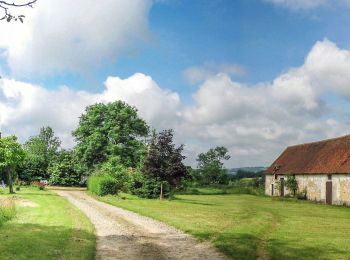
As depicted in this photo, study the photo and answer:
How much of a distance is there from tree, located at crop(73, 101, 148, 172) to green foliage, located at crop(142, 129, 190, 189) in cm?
2142

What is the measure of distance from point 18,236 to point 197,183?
6095 cm

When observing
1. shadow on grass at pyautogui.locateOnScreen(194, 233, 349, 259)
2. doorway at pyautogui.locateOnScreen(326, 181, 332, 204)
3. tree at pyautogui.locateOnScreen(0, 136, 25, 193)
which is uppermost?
tree at pyautogui.locateOnScreen(0, 136, 25, 193)

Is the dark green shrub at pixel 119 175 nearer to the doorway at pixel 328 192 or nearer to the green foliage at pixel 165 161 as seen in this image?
the green foliage at pixel 165 161

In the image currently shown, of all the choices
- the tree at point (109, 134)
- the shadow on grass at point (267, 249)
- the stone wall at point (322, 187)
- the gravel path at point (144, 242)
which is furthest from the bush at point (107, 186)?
the shadow on grass at point (267, 249)

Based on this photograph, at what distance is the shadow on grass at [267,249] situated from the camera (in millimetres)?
13812

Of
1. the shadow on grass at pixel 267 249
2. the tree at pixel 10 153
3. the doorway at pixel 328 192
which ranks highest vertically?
the tree at pixel 10 153

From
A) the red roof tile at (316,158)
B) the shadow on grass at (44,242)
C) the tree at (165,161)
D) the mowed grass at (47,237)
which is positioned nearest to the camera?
the shadow on grass at (44,242)

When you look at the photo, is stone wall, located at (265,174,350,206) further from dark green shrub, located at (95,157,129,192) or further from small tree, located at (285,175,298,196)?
dark green shrub, located at (95,157,129,192)

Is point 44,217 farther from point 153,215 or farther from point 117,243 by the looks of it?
point 117,243

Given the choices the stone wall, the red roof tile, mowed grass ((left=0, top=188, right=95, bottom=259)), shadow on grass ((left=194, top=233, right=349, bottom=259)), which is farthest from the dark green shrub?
shadow on grass ((left=194, top=233, right=349, bottom=259))

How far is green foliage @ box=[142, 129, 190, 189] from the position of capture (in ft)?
126

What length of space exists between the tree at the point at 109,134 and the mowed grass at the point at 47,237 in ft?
124

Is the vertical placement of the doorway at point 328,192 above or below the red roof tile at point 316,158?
below

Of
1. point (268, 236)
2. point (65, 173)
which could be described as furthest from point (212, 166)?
point (268, 236)
